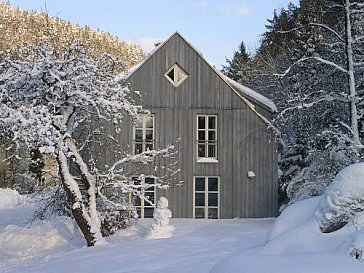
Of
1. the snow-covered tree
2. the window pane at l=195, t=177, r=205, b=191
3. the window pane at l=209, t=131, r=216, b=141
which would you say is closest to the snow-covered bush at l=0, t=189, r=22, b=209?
the window pane at l=195, t=177, r=205, b=191

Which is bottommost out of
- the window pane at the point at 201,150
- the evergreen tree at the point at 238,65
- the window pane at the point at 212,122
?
the window pane at the point at 201,150

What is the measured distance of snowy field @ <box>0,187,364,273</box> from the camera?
4.21 m

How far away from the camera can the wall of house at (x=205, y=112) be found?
2339cm

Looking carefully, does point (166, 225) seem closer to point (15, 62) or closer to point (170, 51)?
point (15, 62)

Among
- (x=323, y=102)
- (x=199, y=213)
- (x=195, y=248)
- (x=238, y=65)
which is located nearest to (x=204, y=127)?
(x=199, y=213)

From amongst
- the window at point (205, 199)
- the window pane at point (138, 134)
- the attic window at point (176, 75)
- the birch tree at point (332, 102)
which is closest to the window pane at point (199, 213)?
the window at point (205, 199)

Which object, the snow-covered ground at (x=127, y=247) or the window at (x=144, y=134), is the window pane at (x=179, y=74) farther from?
the snow-covered ground at (x=127, y=247)

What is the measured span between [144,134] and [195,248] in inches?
527

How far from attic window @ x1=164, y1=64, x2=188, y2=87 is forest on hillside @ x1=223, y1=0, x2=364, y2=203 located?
13.6ft

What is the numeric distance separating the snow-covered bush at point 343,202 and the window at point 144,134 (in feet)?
57.2

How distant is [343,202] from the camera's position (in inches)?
248

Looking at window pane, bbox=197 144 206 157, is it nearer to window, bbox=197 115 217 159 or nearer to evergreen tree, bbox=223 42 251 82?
window, bbox=197 115 217 159

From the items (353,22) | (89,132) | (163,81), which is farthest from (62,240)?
(353,22)

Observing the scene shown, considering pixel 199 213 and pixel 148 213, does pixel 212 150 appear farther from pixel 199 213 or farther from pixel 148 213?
pixel 148 213
